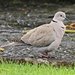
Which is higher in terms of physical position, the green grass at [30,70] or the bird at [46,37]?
the bird at [46,37]

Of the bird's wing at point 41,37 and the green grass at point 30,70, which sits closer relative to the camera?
the green grass at point 30,70

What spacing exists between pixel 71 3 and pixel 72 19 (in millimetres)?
5312

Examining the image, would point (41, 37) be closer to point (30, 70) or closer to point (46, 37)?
point (46, 37)

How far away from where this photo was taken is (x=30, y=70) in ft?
23.7

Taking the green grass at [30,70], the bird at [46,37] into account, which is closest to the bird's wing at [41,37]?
the bird at [46,37]

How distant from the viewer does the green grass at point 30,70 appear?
22.7 ft

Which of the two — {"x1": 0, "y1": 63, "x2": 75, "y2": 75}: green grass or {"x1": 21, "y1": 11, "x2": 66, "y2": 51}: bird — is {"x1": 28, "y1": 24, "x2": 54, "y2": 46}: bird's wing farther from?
{"x1": 0, "y1": 63, "x2": 75, "y2": 75}: green grass

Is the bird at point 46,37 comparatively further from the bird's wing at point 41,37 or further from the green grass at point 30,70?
the green grass at point 30,70

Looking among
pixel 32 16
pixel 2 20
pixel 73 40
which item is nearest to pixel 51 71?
pixel 73 40

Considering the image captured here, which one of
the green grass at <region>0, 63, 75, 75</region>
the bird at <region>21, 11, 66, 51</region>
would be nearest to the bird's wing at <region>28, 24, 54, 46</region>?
the bird at <region>21, 11, 66, 51</region>

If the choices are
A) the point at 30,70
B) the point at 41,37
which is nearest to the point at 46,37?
the point at 41,37

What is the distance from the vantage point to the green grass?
692 centimetres

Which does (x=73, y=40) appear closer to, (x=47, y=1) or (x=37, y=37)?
(x=37, y=37)

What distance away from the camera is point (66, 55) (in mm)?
9383
